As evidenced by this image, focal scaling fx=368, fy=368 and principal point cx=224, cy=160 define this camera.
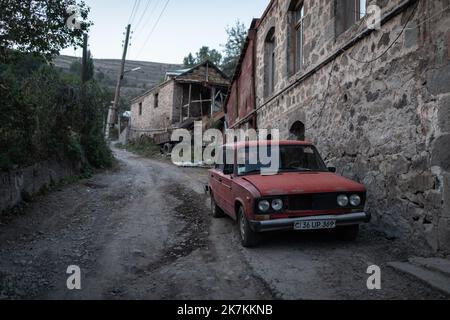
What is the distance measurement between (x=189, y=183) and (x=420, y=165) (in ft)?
26.6

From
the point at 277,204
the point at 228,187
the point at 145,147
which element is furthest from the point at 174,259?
the point at 145,147

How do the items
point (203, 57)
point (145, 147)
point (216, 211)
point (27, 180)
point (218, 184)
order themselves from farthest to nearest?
point (203, 57), point (145, 147), point (27, 180), point (216, 211), point (218, 184)

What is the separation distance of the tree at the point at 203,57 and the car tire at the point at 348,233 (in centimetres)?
5048

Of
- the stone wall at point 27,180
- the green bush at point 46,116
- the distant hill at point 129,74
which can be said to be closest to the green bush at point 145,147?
the green bush at point 46,116

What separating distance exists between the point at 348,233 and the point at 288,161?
147 centimetres

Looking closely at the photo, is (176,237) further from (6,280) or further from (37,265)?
(6,280)

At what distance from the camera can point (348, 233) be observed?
5.37m

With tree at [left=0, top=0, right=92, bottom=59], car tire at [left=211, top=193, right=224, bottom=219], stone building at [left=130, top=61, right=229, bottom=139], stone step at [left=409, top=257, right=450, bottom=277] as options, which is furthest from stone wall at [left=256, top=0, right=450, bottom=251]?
stone building at [left=130, top=61, right=229, bottom=139]

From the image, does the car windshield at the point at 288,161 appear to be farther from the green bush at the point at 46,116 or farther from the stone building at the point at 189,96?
the stone building at the point at 189,96

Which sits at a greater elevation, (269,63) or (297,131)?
(269,63)

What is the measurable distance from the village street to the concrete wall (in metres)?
22.0

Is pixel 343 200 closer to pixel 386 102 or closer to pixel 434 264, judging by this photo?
pixel 434 264

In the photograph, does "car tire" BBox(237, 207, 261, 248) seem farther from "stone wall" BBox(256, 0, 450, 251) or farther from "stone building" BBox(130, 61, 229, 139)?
"stone building" BBox(130, 61, 229, 139)

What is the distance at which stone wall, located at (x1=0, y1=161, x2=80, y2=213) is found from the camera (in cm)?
682
